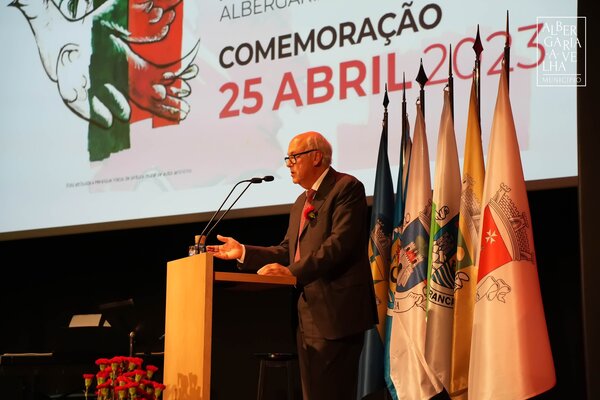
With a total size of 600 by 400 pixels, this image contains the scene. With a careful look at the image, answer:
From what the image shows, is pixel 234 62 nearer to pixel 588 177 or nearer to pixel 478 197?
pixel 478 197

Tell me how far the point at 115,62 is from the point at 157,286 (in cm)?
192

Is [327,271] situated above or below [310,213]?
below

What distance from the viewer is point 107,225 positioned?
5.93 meters

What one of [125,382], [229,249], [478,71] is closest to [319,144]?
[229,249]

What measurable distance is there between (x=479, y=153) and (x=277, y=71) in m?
1.78

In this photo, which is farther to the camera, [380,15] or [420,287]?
[380,15]

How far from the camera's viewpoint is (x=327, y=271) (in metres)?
3.30

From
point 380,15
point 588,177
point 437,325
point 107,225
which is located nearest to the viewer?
point 588,177

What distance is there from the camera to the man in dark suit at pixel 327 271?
10.7 ft

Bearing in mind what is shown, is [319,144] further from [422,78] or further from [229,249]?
[422,78]

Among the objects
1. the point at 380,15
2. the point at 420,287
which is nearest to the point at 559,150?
the point at 420,287

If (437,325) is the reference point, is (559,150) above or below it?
above

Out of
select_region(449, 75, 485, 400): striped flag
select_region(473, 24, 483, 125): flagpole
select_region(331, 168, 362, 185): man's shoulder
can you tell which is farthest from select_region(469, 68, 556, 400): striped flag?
select_region(331, 168, 362, 185): man's shoulder

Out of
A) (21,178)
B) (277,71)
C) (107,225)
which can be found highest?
(277,71)
